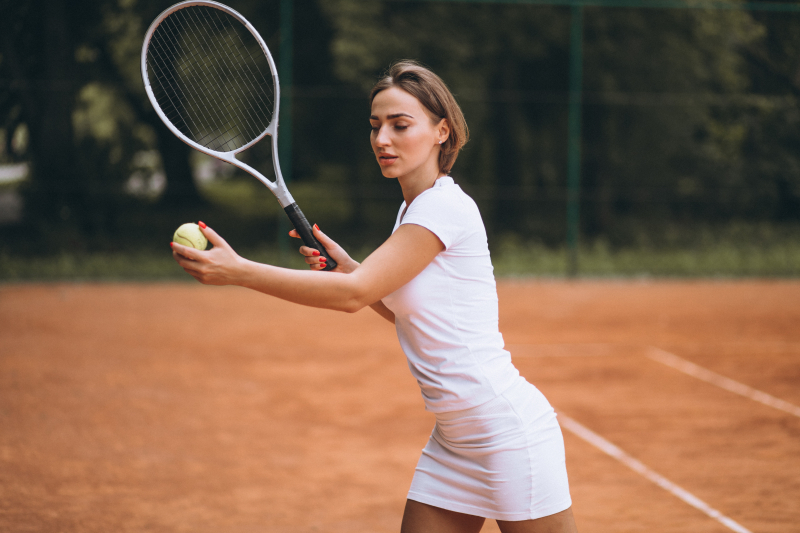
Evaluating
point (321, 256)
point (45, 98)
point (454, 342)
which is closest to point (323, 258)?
point (321, 256)

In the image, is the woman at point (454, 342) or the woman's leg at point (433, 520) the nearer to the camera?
the woman at point (454, 342)

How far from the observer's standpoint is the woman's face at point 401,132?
1971 millimetres

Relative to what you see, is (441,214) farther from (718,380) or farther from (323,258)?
(718,380)

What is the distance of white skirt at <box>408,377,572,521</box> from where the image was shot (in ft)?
6.38

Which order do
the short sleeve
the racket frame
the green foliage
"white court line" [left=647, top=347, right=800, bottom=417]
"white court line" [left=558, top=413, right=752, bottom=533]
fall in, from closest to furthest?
the short sleeve → the racket frame → "white court line" [left=558, top=413, right=752, bottom=533] → "white court line" [left=647, top=347, right=800, bottom=417] → the green foliage

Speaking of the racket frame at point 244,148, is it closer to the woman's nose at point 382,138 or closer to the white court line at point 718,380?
the woman's nose at point 382,138

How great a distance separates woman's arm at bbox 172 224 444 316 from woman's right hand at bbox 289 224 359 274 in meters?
0.27

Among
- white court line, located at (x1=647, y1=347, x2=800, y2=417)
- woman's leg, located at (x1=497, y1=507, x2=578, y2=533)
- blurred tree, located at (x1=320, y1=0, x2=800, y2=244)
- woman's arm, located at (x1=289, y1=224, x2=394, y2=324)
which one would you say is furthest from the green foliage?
woman's leg, located at (x1=497, y1=507, x2=578, y2=533)

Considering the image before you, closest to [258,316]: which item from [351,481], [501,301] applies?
[501,301]

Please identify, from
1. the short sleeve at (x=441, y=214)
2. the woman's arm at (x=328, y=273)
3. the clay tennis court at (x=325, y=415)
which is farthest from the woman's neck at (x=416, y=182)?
the clay tennis court at (x=325, y=415)

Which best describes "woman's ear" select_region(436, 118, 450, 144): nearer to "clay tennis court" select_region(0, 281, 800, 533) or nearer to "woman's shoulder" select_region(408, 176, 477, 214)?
"woman's shoulder" select_region(408, 176, 477, 214)

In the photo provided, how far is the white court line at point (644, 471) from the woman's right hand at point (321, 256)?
220cm

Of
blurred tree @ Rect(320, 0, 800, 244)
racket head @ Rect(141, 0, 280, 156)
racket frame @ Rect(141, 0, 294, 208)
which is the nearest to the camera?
racket frame @ Rect(141, 0, 294, 208)

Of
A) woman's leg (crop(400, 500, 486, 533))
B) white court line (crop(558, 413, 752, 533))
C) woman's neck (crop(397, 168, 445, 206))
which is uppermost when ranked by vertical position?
woman's neck (crop(397, 168, 445, 206))
